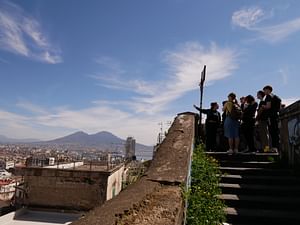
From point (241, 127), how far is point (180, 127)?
146 inches

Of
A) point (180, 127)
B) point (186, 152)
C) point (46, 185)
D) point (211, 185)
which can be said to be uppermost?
point (180, 127)

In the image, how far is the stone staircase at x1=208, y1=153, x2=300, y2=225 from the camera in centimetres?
493

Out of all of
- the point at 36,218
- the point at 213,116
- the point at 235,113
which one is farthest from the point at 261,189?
the point at 36,218

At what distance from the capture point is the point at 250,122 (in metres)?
8.74

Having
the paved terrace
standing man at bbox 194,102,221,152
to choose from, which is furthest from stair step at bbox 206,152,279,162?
the paved terrace

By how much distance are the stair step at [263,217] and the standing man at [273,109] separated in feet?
11.6

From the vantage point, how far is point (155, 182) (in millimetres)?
3463

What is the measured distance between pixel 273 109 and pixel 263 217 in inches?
157

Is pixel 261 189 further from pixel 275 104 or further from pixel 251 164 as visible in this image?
pixel 275 104

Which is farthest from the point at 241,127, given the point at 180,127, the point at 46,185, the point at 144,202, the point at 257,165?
the point at 46,185

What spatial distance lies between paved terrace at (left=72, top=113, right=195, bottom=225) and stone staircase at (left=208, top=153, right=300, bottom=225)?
144 cm

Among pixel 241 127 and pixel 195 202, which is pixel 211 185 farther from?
pixel 241 127

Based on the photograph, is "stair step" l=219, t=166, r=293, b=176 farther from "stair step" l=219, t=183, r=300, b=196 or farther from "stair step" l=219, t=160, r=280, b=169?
"stair step" l=219, t=183, r=300, b=196

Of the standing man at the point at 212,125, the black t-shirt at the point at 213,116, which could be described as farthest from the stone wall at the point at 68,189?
the black t-shirt at the point at 213,116
